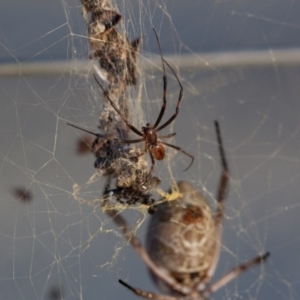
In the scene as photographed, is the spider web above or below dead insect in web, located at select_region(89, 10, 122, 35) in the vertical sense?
below

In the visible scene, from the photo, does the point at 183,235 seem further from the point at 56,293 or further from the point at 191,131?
the point at 191,131

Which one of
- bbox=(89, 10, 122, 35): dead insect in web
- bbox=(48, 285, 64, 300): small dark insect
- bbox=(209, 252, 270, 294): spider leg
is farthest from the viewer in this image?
bbox=(209, 252, 270, 294): spider leg

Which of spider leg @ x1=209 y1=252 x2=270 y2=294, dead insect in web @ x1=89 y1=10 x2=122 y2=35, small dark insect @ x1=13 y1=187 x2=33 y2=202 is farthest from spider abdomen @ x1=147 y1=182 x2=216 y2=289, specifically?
dead insect in web @ x1=89 y1=10 x2=122 y2=35

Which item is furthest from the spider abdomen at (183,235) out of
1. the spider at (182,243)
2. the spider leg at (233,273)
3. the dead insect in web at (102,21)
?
the dead insect in web at (102,21)

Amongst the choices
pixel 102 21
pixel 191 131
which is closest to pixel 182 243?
pixel 102 21

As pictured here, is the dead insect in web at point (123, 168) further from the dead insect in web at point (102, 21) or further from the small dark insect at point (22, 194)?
the small dark insect at point (22, 194)

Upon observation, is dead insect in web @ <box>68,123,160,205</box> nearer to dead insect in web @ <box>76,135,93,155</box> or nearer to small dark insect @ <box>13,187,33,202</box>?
dead insect in web @ <box>76,135,93,155</box>

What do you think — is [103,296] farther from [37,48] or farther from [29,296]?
[37,48]

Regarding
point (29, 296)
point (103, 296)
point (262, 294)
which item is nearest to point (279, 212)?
point (262, 294)
